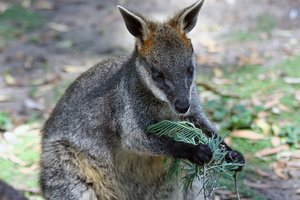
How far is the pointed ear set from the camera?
15.1ft

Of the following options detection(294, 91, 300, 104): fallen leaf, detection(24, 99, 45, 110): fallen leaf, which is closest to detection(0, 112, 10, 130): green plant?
detection(24, 99, 45, 110): fallen leaf

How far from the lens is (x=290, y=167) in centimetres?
597

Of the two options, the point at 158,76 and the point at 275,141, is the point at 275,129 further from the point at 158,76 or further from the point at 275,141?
the point at 158,76

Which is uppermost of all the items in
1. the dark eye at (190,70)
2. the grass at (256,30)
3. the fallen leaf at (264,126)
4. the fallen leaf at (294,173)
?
the dark eye at (190,70)

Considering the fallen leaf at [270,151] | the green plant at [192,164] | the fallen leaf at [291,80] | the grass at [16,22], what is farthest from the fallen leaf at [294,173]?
the grass at [16,22]

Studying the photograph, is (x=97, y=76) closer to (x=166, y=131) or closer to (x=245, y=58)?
(x=166, y=131)

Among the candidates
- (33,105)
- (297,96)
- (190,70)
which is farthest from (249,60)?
(190,70)

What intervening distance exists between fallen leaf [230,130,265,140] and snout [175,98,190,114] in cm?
228

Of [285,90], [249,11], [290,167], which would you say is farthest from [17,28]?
[290,167]

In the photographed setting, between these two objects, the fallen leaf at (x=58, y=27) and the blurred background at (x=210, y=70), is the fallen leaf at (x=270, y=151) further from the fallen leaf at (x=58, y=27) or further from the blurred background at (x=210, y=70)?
the fallen leaf at (x=58, y=27)

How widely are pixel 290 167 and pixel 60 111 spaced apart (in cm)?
215

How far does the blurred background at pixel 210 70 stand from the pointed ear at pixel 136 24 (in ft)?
4.58

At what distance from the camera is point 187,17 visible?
474 cm

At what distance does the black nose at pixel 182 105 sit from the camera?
4328 mm
